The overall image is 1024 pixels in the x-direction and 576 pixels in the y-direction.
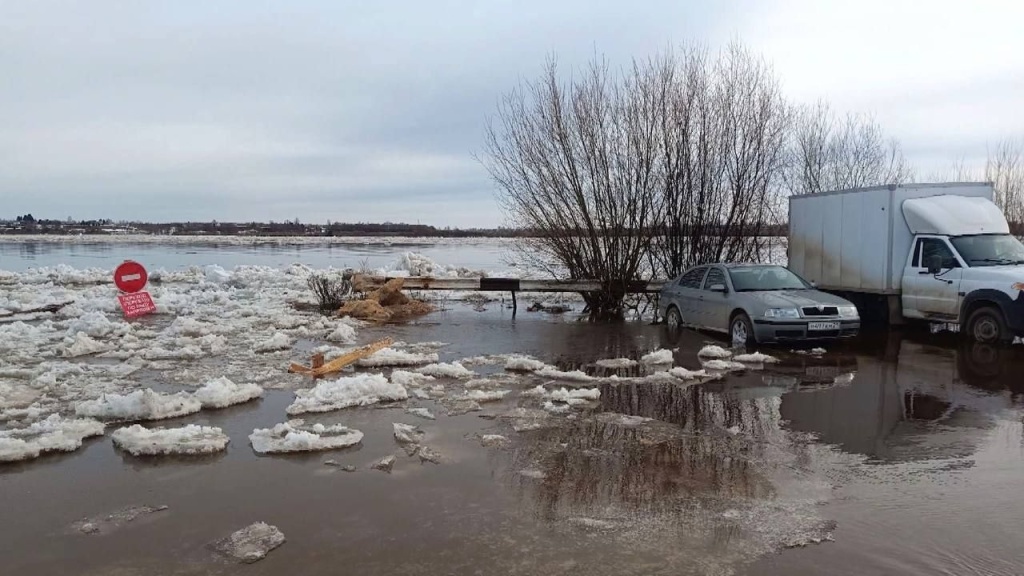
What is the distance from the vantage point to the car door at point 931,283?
12961mm

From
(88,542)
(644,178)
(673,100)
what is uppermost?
(673,100)

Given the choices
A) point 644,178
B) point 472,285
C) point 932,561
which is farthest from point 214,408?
point 644,178

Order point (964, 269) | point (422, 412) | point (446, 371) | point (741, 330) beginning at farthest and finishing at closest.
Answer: point (964, 269), point (741, 330), point (446, 371), point (422, 412)

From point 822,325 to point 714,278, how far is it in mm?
2543

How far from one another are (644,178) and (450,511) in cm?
1464

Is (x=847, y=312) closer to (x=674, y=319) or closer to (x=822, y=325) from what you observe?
(x=822, y=325)

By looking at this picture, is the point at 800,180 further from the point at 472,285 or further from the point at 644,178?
the point at 472,285

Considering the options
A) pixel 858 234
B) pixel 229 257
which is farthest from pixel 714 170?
pixel 229 257

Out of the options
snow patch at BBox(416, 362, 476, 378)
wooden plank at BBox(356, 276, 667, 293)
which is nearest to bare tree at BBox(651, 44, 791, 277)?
wooden plank at BBox(356, 276, 667, 293)

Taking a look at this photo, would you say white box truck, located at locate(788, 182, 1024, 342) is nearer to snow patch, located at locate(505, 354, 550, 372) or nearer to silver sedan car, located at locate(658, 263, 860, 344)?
silver sedan car, located at locate(658, 263, 860, 344)

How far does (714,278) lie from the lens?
13.9 m

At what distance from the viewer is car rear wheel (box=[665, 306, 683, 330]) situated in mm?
15203

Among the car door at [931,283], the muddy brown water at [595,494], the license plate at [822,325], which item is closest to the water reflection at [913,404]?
the muddy brown water at [595,494]

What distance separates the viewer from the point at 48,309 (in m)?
17.5
